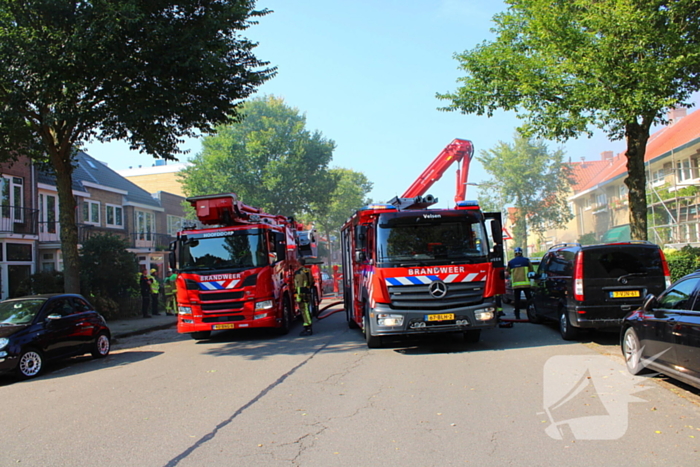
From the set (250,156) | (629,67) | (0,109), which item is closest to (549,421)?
(629,67)

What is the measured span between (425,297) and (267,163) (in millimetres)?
30268

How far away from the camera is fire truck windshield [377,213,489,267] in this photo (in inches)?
392

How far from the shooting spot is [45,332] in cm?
1003

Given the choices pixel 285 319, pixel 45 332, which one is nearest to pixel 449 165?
pixel 285 319

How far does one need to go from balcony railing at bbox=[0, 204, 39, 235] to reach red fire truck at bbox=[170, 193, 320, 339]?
13.4m

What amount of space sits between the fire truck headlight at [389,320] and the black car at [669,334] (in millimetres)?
3445

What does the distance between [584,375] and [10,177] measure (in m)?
23.5

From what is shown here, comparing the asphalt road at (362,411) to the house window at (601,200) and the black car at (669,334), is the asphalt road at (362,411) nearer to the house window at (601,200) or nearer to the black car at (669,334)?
the black car at (669,334)

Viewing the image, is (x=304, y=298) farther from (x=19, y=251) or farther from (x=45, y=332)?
(x=19, y=251)

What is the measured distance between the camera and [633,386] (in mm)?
7035

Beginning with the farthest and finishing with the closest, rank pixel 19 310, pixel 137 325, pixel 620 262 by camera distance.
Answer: pixel 137 325 < pixel 19 310 < pixel 620 262

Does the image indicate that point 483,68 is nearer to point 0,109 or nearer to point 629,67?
point 629,67

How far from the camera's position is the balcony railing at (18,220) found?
22.6 meters

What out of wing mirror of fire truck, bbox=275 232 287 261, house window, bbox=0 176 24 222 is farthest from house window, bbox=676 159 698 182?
house window, bbox=0 176 24 222
